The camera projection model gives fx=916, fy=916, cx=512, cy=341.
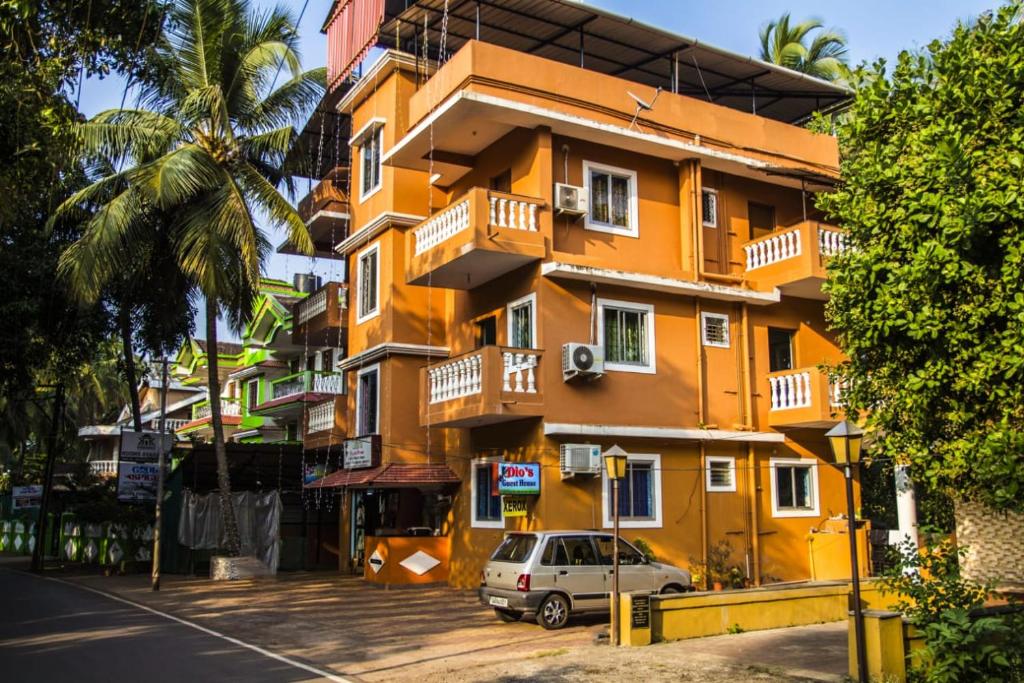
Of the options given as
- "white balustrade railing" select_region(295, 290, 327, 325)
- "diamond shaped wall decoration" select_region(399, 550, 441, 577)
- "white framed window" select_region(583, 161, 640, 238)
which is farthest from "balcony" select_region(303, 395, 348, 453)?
"white framed window" select_region(583, 161, 640, 238)

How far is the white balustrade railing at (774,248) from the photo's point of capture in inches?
814

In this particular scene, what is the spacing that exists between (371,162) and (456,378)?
8.70 meters

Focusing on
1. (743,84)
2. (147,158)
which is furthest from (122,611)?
(743,84)

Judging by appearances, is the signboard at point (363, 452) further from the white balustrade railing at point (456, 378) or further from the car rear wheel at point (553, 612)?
the car rear wheel at point (553, 612)

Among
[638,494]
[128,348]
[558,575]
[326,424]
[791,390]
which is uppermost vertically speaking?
[128,348]

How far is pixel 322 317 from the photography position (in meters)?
27.0

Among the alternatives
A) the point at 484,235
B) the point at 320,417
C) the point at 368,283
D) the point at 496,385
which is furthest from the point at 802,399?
the point at 320,417

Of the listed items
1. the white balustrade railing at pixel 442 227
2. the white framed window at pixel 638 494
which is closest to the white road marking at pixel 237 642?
the white framed window at pixel 638 494

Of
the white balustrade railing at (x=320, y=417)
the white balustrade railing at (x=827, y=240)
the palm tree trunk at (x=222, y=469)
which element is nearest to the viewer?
the white balustrade railing at (x=827, y=240)

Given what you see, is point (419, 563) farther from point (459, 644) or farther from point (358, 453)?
point (459, 644)

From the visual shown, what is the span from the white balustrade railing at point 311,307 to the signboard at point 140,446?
18.2ft

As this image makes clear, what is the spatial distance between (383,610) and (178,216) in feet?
39.3

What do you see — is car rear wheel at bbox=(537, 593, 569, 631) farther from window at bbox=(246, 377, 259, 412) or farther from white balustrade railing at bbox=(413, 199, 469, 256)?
window at bbox=(246, 377, 259, 412)

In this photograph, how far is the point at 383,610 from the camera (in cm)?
1753
